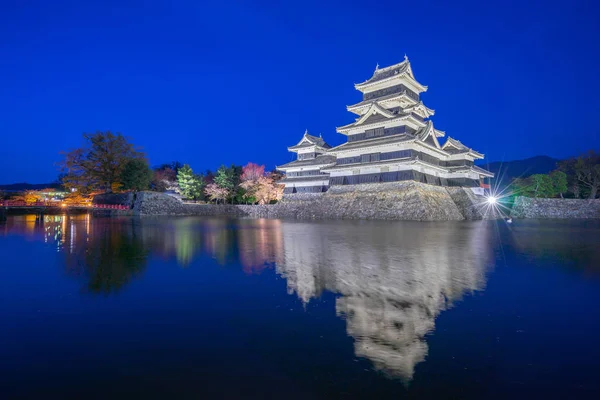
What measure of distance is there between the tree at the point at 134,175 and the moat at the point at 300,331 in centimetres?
3649

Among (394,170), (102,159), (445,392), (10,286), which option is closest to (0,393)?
(445,392)

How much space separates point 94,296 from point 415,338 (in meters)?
5.49

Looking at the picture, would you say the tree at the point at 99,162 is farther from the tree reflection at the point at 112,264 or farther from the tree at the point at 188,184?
the tree reflection at the point at 112,264

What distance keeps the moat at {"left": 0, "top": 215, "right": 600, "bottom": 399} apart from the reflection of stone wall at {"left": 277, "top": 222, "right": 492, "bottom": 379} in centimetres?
3

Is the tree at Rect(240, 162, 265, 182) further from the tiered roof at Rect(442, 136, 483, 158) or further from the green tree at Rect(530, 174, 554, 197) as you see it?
the green tree at Rect(530, 174, 554, 197)

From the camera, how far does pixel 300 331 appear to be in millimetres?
3828

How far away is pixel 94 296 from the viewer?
537 centimetres

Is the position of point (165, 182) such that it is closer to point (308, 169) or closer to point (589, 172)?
point (308, 169)

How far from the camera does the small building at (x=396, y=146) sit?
1224 inches

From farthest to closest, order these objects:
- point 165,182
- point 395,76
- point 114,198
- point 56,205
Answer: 1. point 165,182
2. point 114,198
3. point 56,205
4. point 395,76

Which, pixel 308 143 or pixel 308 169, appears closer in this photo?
pixel 308 169

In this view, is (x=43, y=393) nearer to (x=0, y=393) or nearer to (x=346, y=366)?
(x=0, y=393)

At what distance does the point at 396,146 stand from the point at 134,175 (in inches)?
1352

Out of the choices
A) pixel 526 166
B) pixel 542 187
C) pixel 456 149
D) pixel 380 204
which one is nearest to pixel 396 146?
pixel 380 204
